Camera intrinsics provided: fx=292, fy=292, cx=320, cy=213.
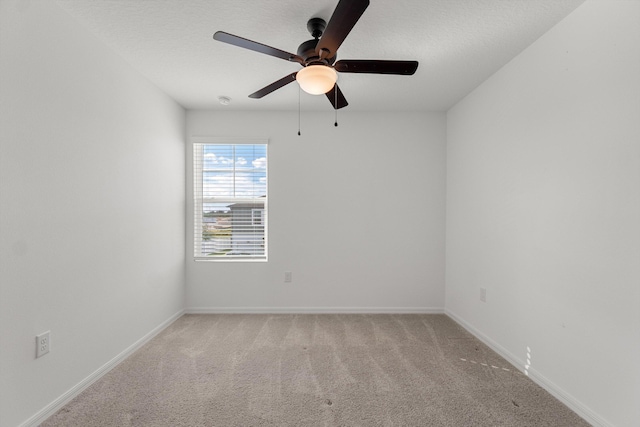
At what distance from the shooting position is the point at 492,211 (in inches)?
105

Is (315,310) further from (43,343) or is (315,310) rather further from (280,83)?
(280,83)

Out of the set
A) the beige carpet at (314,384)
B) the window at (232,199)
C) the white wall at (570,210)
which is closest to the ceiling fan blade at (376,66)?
the white wall at (570,210)

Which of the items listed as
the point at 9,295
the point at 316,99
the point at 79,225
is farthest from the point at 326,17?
the point at 9,295

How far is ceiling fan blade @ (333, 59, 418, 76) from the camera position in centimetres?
178

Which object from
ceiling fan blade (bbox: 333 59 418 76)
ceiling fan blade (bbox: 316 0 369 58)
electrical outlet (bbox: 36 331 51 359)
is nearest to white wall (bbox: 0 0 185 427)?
electrical outlet (bbox: 36 331 51 359)

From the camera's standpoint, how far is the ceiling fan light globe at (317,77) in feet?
5.69

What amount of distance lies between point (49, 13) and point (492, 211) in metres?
3.51

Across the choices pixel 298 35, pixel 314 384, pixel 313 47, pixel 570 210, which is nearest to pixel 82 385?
pixel 314 384

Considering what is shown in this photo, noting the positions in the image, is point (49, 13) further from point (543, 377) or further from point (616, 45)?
point (543, 377)

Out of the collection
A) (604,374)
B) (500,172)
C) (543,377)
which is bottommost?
(543,377)

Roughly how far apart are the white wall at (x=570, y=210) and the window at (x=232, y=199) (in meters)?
2.47

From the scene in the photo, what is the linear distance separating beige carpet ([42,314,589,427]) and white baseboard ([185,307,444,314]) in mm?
504

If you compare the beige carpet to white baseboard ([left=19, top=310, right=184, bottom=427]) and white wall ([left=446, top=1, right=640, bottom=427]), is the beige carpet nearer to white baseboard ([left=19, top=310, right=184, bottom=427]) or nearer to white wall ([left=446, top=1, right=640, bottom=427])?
white baseboard ([left=19, top=310, right=184, bottom=427])

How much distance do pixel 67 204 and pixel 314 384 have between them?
203cm
